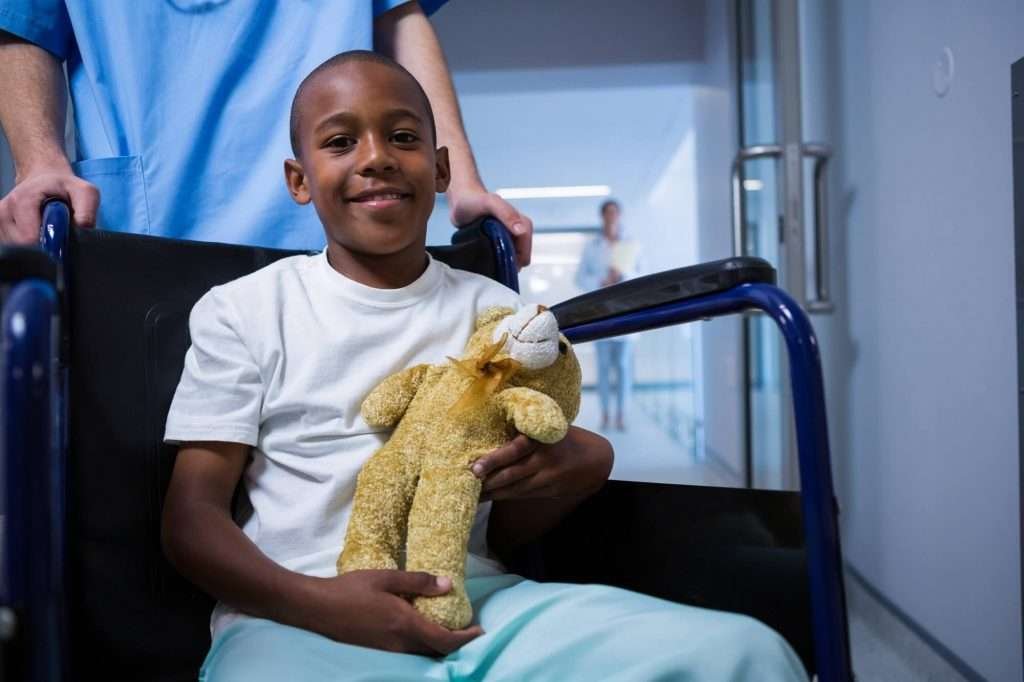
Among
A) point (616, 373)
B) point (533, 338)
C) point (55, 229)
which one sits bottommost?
point (616, 373)

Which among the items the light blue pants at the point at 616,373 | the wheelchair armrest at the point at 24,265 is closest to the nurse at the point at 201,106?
the wheelchair armrest at the point at 24,265

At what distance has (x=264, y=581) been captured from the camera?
0.68m

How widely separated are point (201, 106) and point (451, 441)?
0.64 m

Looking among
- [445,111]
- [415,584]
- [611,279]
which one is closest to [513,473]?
[415,584]

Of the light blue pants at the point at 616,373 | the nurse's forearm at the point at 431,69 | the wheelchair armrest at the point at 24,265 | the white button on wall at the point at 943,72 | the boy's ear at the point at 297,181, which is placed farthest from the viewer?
the light blue pants at the point at 616,373

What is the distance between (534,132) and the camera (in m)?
5.66

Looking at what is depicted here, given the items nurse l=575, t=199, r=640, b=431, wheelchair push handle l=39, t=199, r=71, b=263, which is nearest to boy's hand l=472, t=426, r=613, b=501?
wheelchair push handle l=39, t=199, r=71, b=263

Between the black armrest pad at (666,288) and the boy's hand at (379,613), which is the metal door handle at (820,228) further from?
the boy's hand at (379,613)

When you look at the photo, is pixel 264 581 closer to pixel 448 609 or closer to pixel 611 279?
pixel 448 609

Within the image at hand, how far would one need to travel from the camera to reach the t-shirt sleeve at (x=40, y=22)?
101cm

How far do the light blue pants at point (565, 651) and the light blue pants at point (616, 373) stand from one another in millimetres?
4418

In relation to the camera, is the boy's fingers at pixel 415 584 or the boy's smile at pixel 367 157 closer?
the boy's fingers at pixel 415 584

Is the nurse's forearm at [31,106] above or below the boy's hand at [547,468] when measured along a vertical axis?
above

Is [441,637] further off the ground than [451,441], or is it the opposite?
[451,441]
